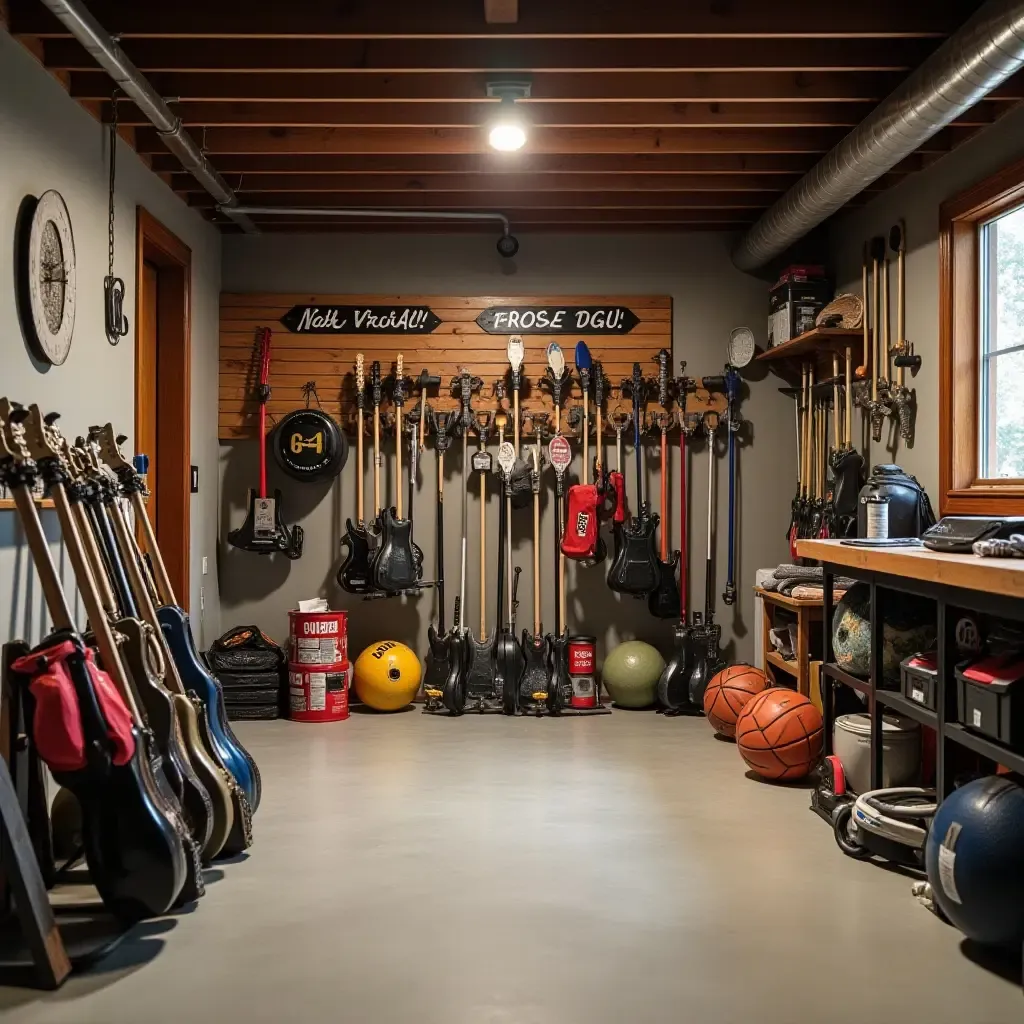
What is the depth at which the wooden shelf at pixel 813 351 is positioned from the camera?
590 centimetres

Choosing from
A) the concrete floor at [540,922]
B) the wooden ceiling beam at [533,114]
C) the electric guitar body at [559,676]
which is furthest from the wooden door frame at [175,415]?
the electric guitar body at [559,676]

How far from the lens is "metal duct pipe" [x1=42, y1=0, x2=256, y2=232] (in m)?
3.65

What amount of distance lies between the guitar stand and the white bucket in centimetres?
259

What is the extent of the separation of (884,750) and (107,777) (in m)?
2.63

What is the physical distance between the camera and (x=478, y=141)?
5293 mm

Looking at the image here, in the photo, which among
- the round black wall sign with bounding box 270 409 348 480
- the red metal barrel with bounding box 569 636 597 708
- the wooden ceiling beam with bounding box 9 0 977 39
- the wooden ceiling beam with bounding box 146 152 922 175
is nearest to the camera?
the wooden ceiling beam with bounding box 9 0 977 39

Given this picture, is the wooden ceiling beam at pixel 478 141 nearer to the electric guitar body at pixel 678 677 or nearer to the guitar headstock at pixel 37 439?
the guitar headstock at pixel 37 439

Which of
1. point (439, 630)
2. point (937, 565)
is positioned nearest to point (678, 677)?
point (439, 630)

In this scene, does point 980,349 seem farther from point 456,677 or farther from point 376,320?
point 376,320

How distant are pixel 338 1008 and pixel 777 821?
2151 millimetres

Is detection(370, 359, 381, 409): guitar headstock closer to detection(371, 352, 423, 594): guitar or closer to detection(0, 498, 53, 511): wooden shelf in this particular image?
detection(371, 352, 423, 594): guitar

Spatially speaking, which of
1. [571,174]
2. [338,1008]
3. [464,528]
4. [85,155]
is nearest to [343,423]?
[464,528]

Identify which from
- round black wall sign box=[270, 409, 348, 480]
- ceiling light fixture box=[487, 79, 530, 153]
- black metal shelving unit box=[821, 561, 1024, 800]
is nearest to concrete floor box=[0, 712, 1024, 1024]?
black metal shelving unit box=[821, 561, 1024, 800]

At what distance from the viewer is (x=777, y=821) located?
423cm
